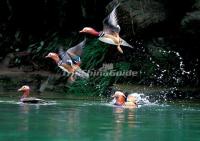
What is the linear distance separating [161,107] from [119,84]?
4.00 meters

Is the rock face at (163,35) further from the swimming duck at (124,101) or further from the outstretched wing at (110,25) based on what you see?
the swimming duck at (124,101)

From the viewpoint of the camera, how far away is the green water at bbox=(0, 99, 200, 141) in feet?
20.5

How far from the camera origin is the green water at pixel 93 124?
6.25 m

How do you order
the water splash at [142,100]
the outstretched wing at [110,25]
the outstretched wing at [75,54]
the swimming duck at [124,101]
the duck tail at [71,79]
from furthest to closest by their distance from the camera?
1. the duck tail at [71,79]
2. the outstretched wing at [75,54]
3. the outstretched wing at [110,25]
4. the water splash at [142,100]
5. the swimming duck at [124,101]

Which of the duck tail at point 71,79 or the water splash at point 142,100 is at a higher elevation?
the duck tail at point 71,79

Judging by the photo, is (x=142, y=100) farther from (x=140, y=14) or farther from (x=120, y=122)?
(x=120, y=122)

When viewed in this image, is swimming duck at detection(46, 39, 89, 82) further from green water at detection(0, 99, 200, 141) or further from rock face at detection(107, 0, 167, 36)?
green water at detection(0, 99, 200, 141)

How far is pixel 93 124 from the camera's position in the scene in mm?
7582

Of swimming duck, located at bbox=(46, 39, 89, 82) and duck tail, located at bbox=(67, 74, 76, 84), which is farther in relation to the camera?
duck tail, located at bbox=(67, 74, 76, 84)

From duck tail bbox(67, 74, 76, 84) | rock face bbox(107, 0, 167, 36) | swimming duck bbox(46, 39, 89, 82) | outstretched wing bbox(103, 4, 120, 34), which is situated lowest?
duck tail bbox(67, 74, 76, 84)

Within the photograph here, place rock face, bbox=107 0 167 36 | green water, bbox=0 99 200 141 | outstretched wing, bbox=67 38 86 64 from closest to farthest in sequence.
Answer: green water, bbox=0 99 200 141 < outstretched wing, bbox=67 38 86 64 < rock face, bbox=107 0 167 36

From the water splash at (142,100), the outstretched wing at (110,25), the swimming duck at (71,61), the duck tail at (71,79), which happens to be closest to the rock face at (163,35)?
the outstretched wing at (110,25)

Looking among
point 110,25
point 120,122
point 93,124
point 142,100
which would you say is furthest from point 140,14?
point 93,124

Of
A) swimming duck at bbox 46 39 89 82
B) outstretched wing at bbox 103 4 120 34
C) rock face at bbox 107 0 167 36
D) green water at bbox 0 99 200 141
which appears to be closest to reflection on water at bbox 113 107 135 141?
green water at bbox 0 99 200 141
